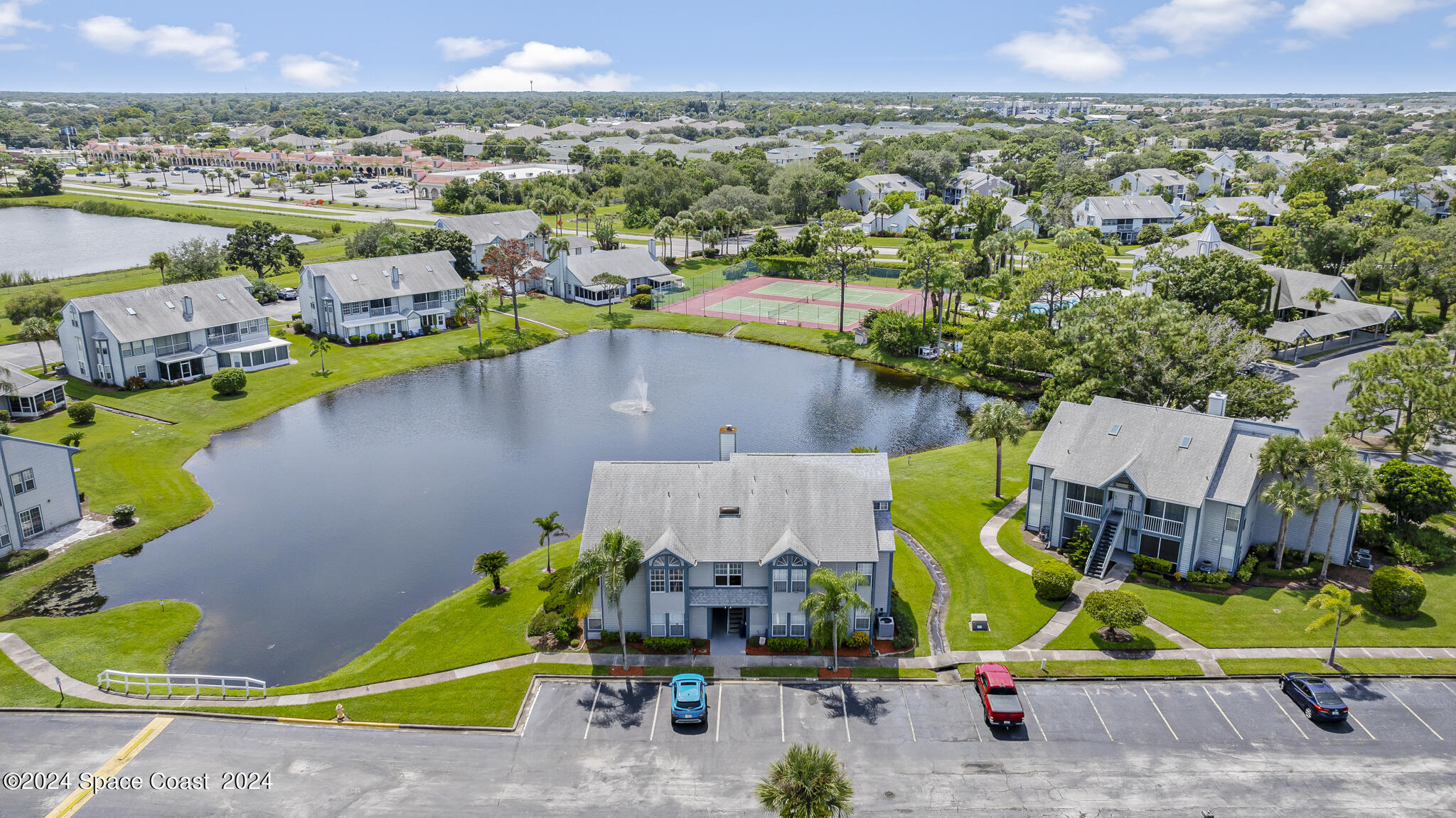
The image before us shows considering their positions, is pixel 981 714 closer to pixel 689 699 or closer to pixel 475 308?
pixel 689 699

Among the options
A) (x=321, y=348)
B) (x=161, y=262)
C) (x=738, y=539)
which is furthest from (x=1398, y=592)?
(x=161, y=262)

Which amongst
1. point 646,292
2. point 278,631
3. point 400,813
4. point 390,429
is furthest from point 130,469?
point 646,292

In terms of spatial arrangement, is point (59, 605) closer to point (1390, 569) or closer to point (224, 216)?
point (1390, 569)

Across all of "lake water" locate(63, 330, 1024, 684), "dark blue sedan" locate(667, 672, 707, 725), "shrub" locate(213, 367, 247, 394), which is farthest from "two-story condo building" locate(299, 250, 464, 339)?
"dark blue sedan" locate(667, 672, 707, 725)

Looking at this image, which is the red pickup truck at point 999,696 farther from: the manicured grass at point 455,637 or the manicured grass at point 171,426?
the manicured grass at point 171,426

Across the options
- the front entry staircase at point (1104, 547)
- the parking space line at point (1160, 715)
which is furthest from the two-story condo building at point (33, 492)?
the front entry staircase at point (1104, 547)

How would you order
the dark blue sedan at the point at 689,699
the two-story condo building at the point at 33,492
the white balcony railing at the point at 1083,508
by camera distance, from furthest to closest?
the two-story condo building at the point at 33,492
the white balcony railing at the point at 1083,508
the dark blue sedan at the point at 689,699
